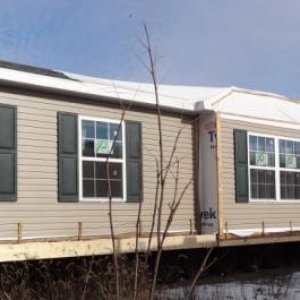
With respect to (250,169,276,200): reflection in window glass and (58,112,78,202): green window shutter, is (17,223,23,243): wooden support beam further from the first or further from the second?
(250,169,276,200): reflection in window glass

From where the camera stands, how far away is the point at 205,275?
11555mm

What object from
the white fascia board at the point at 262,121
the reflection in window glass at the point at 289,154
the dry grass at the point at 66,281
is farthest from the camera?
the reflection in window glass at the point at 289,154

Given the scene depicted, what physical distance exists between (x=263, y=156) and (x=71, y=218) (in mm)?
4584

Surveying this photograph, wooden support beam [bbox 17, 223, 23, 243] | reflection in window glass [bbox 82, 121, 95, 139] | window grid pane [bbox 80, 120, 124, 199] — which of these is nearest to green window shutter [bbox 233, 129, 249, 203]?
window grid pane [bbox 80, 120, 124, 199]

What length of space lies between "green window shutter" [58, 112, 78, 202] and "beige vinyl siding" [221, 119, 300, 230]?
126 inches

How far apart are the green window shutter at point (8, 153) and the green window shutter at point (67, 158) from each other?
0.77 m

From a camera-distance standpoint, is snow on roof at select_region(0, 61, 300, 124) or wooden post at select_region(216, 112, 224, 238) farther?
wooden post at select_region(216, 112, 224, 238)

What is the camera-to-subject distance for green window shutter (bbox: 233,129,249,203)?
39.9 feet

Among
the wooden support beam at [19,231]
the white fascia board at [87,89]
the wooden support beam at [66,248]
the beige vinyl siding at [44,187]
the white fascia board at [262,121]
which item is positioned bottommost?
the wooden support beam at [66,248]

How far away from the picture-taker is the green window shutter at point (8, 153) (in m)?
8.89

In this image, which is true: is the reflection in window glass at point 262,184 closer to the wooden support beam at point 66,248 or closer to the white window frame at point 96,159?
the wooden support beam at point 66,248

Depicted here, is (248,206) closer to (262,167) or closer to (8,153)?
(262,167)

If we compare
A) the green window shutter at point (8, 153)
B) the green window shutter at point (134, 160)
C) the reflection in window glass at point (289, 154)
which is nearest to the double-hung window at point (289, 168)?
the reflection in window glass at point (289, 154)

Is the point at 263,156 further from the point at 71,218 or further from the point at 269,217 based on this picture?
the point at 71,218
